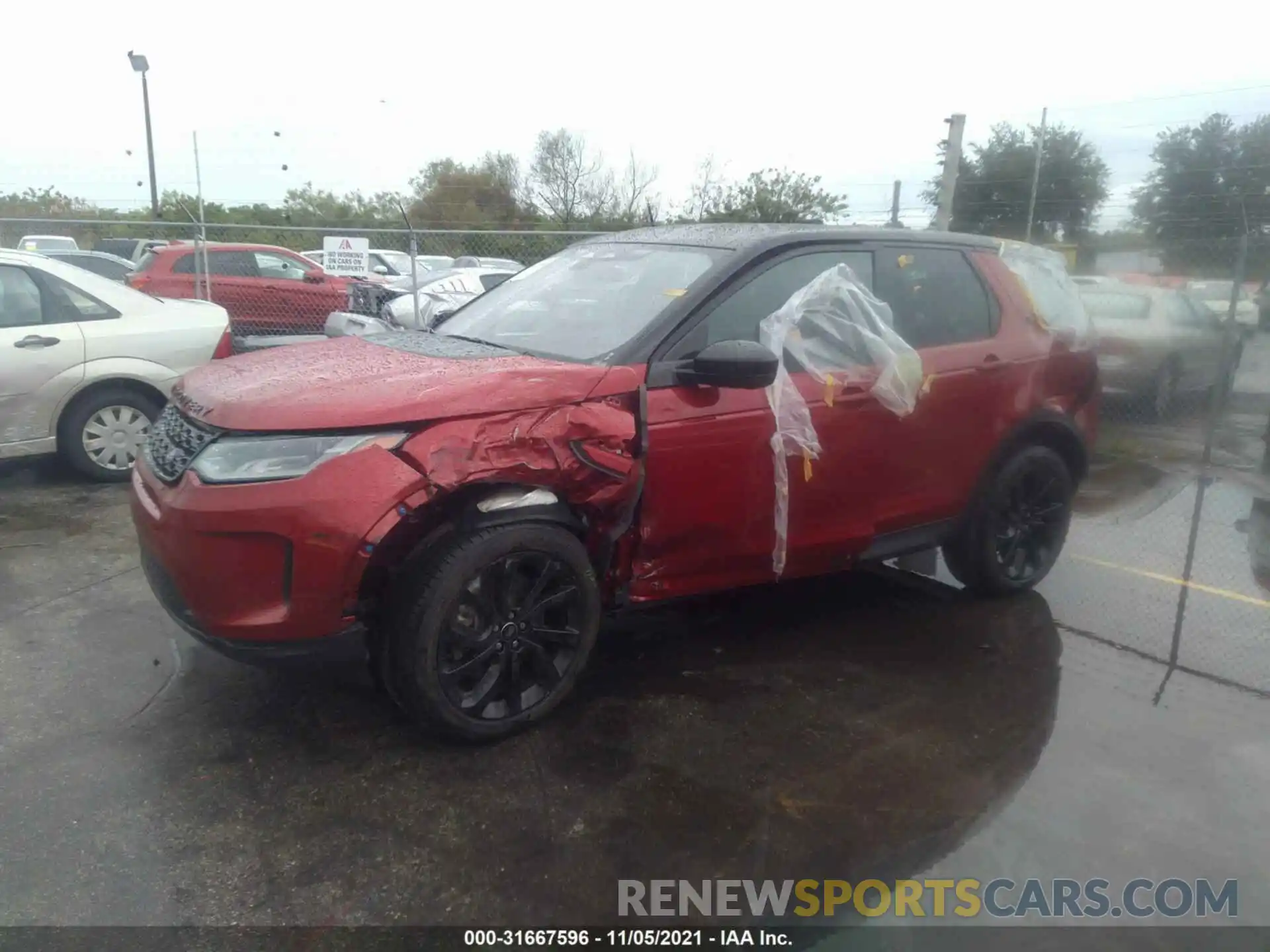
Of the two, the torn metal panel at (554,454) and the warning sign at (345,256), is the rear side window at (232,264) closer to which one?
the warning sign at (345,256)

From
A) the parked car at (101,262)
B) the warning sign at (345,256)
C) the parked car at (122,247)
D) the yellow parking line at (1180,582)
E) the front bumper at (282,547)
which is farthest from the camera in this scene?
the parked car at (122,247)

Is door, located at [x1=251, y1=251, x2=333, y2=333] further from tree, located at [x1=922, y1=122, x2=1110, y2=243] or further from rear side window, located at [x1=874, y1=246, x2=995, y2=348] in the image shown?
rear side window, located at [x1=874, y1=246, x2=995, y2=348]

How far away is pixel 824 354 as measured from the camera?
3898 millimetres

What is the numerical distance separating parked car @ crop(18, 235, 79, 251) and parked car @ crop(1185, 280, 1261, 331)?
60.3 ft

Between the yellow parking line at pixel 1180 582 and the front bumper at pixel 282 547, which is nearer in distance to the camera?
the front bumper at pixel 282 547

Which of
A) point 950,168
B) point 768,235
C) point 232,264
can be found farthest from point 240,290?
point 768,235

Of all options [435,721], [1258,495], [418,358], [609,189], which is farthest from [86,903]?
[609,189]

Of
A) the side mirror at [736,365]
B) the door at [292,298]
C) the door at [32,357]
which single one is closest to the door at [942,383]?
the side mirror at [736,365]

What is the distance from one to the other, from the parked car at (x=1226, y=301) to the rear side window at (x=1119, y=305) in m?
0.45

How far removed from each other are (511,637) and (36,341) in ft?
14.9

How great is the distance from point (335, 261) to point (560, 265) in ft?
20.2

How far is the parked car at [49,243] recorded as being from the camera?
59.5 ft

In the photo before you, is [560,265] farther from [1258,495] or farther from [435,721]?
[1258,495]

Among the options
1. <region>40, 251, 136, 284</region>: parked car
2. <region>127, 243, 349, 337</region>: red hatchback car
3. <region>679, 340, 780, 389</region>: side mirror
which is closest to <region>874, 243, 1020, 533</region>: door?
<region>679, 340, 780, 389</region>: side mirror
